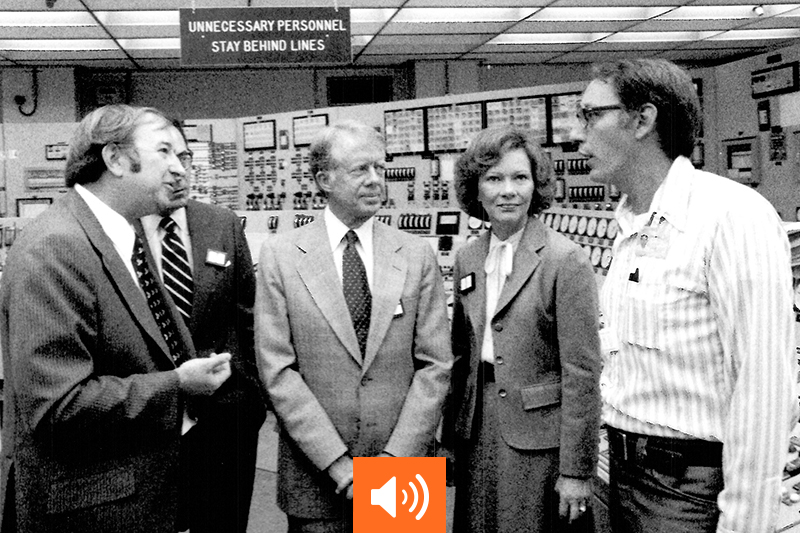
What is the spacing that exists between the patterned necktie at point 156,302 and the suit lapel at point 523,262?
32.6 inches

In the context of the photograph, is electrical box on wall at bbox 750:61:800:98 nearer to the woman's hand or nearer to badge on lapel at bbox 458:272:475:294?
badge on lapel at bbox 458:272:475:294

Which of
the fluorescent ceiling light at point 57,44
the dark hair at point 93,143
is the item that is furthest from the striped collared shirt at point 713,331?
the fluorescent ceiling light at point 57,44

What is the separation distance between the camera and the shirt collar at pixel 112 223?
1.59 m

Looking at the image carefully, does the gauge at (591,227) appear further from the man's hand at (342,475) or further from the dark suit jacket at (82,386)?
the dark suit jacket at (82,386)

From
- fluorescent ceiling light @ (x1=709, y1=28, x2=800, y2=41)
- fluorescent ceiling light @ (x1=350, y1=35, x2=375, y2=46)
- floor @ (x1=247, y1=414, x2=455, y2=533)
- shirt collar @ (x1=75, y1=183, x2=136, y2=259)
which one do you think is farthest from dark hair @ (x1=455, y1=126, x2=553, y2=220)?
fluorescent ceiling light @ (x1=709, y1=28, x2=800, y2=41)

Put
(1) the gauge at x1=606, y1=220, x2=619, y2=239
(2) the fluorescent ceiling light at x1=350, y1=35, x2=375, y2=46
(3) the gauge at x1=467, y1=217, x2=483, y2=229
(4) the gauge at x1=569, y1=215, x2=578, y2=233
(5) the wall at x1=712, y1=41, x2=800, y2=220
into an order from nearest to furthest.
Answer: (1) the gauge at x1=606, y1=220, x2=619, y2=239, (4) the gauge at x1=569, y1=215, x2=578, y2=233, (5) the wall at x1=712, y1=41, x2=800, y2=220, (3) the gauge at x1=467, y1=217, x2=483, y2=229, (2) the fluorescent ceiling light at x1=350, y1=35, x2=375, y2=46

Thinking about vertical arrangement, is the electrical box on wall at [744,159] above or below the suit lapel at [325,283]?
above

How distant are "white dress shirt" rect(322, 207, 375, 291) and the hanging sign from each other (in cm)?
222

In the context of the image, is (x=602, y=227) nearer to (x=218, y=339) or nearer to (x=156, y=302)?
(x=218, y=339)

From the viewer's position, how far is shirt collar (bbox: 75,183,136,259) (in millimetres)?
1593

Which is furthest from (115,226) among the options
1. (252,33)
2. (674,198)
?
(252,33)

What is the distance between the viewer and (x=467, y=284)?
2.05m

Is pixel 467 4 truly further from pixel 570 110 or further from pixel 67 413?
pixel 67 413

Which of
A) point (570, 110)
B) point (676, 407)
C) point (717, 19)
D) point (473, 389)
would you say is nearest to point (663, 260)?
point (676, 407)
